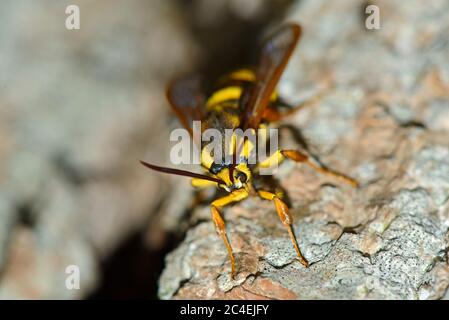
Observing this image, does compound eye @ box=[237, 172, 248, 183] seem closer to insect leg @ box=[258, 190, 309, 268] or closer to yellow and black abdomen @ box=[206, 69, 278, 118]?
insect leg @ box=[258, 190, 309, 268]

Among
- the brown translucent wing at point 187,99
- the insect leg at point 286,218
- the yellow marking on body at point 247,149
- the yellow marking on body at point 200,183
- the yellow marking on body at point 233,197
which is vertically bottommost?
the insect leg at point 286,218

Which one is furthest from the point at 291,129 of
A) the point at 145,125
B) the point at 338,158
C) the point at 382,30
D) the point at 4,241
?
the point at 4,241

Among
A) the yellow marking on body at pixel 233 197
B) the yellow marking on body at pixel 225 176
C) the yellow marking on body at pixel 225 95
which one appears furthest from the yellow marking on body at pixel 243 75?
the yellow marking on body at pixel 233 197

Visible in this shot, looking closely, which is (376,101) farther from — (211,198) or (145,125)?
(145,125)

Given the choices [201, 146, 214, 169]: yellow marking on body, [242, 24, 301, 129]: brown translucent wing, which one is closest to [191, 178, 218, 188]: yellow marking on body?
[201, 146, 214, 169]: yellow marking on body

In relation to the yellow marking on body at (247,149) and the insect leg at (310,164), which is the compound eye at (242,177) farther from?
the insect leg at (310,164)

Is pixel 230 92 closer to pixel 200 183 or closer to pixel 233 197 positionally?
pixel 200 183
